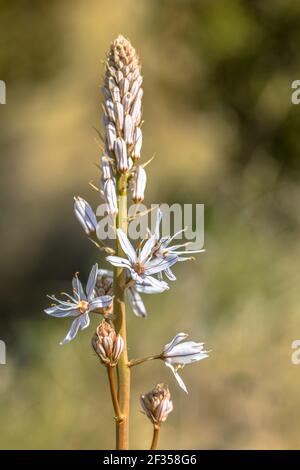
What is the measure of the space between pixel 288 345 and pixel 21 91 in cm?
145

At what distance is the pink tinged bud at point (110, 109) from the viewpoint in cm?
63

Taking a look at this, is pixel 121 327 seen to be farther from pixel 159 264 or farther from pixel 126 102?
pixel 126 102

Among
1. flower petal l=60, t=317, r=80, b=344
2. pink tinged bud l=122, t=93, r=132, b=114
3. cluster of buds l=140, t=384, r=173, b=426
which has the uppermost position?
pink tinged bud l=122, t=93, r=132, b=114

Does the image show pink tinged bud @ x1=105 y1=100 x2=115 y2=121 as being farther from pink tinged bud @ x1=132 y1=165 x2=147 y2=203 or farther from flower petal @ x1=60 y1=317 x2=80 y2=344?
flower petal @ x1=60 y1=317 x2=80 y2=344

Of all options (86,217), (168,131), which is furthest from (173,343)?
(168,131)

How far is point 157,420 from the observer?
2.02 feet

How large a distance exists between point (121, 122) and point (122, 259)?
0.12 meters

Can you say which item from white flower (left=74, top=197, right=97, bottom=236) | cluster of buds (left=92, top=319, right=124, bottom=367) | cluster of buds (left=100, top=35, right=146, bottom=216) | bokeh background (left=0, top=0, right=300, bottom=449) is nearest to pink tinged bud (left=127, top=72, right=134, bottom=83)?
cluster of buds (left=100, top=35, right=146, bottom=216)

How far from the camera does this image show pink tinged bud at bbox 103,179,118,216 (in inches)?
24.0

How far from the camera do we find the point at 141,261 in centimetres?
62

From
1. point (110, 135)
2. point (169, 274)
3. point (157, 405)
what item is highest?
point (110, 135)

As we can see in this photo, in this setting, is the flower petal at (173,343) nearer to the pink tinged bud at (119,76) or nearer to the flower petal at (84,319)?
the flower petal at (84,319)
